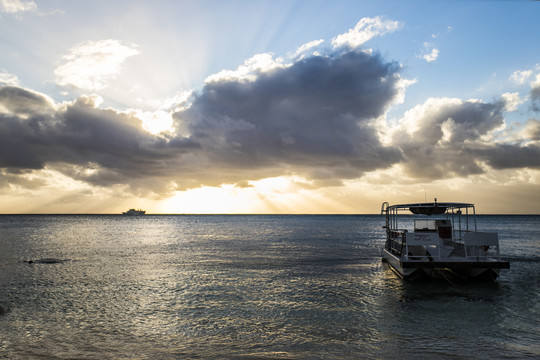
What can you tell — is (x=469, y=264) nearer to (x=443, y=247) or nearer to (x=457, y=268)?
(x=457, y=268)

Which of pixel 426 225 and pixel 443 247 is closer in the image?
pixel 443 247

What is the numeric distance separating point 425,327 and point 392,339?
86.4 inches

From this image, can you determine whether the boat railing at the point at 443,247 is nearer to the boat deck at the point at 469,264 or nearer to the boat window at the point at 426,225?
the boat deck at the point at 469,264

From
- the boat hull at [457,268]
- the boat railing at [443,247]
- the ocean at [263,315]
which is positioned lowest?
the ocean at [263,315]

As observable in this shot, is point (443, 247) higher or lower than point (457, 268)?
higher

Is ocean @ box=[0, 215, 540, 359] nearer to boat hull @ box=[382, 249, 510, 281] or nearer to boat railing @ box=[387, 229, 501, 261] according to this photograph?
boat hull @ box=[382, 249, 510, 281]

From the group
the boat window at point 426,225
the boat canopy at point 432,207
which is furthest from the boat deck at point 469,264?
the boat window at point 426,225

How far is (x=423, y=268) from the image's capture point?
22.6m

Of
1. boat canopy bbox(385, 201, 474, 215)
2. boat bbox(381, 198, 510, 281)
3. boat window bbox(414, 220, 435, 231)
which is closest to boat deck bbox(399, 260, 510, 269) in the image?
boat bbox(381, 198, 510, 281)

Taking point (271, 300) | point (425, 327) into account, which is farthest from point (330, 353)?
point (271, 300)

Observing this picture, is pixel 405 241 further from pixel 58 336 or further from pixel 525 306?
pixel 58 336

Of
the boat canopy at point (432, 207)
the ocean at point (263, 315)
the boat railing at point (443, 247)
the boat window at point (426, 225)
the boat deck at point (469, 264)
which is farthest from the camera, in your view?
the boat window at point (426, 225)

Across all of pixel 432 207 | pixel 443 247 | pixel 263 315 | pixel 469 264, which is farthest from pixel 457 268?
pixel 263 315

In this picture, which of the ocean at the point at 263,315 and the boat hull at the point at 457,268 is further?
the boat hull at the point at 457,268
